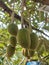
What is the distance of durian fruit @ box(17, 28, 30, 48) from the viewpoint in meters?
0.71

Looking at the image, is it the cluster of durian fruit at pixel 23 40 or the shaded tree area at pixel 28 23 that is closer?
the cluster of durian fruit at pixel 23 40

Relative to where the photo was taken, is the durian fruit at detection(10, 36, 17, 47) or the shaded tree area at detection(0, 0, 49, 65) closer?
the durian fruit at detection(10, 36, 17, 47)

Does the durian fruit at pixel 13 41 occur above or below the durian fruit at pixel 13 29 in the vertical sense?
below

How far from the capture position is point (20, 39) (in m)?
0.72

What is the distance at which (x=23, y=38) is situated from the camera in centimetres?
73

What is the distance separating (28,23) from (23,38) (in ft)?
0.93

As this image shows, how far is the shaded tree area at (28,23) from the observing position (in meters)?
0.97

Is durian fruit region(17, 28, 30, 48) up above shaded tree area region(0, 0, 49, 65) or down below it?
above

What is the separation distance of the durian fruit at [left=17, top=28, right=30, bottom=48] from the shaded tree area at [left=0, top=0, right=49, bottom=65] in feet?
0.23

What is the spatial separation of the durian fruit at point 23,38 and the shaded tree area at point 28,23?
7 cm

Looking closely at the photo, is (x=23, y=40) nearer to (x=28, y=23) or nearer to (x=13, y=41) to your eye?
(x=13, y=41)

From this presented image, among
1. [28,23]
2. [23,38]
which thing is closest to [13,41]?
[23,38]

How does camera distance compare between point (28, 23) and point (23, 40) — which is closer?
point (23, 40)

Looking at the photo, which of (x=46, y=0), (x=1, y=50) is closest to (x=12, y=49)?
(x=46, y=0)
